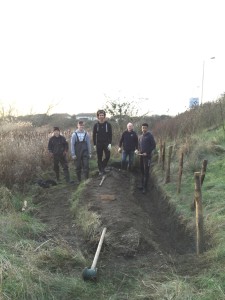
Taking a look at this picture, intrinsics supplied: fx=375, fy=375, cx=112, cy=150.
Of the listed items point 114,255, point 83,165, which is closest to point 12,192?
point 83,165

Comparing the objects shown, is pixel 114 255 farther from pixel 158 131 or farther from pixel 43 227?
pixel 158 131

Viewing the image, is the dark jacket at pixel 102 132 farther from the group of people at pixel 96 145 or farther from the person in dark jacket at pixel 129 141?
the person in dark jacket at pixel 129 141

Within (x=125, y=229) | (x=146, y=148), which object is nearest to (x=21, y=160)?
(x=146, y=148)

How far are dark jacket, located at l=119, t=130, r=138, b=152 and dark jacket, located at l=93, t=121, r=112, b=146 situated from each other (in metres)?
1.09

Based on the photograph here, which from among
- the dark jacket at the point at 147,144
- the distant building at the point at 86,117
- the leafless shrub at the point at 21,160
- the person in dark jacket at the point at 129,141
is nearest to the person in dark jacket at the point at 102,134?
the person in dark jacket at the point at 129,141

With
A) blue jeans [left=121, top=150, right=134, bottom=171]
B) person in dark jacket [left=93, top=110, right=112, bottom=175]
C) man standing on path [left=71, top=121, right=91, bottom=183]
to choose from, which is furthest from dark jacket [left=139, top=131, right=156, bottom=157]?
man standing on path [left=71, top=121, right=91, bottom=183]

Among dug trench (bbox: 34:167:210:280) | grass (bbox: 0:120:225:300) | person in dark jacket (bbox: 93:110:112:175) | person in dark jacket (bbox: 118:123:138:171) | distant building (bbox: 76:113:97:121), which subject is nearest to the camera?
grass (bbox: 0:120:225:300)

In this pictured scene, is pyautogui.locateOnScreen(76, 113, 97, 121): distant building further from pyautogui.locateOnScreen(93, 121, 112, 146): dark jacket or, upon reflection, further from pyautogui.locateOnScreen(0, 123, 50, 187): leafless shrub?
pyautogui.locateOnScreen(93, 121, 112, 146): dark jacket

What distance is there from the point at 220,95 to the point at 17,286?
15.4 m

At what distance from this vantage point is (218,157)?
1190 centimetres

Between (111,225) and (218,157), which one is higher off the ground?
(218,157)

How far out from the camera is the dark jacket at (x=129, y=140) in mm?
12195

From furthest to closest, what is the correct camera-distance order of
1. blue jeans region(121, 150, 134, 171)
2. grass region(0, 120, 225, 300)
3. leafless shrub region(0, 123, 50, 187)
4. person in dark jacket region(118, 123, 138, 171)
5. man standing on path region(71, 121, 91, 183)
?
blue jeans region(121, 150, 134, 171) < person in dark jacket region(118, 123, 138, 171) < man standing on path region(71, 121, 91, 183) < leafless shrub region(0, 123, 50, 187) < grass region(0, 120, 225, 300)

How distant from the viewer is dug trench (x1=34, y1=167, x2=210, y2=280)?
5.75m
